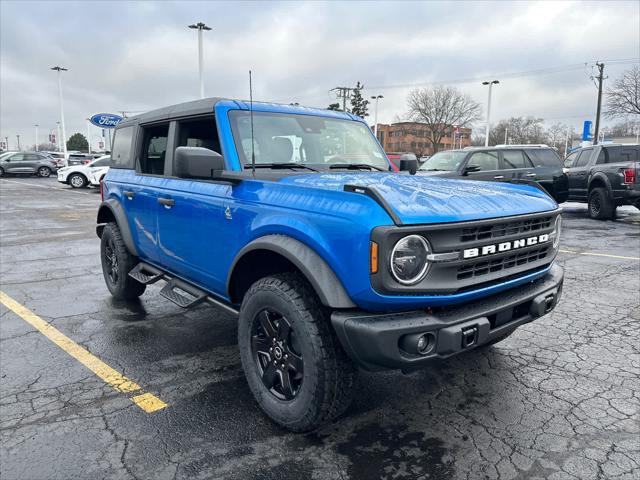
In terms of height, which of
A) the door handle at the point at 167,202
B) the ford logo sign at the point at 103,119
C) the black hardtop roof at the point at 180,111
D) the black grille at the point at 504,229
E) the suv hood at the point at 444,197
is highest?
the ford logo sign at the point at 103,119

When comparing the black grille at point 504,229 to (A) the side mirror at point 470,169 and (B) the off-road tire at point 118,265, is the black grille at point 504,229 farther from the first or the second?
(A) the side mirror at point 470,169

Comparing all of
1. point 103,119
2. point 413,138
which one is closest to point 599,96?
point 413,138

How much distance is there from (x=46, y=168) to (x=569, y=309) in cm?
3671

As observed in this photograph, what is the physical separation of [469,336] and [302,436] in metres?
1.11

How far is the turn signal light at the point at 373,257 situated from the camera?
2.21 meters

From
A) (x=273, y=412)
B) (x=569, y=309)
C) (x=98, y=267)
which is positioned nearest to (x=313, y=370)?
(x=273, y=412)

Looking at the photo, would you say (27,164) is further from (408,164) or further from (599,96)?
(599,96)

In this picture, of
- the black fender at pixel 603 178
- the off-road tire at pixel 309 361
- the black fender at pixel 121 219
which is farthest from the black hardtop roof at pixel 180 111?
the black fender at pixel 603 178

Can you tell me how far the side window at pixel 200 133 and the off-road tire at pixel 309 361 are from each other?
134cm

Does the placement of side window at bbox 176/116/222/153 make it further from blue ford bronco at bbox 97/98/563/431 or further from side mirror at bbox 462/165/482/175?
side mirror at bbox 462/165/482/175

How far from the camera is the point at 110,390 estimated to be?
327 cm

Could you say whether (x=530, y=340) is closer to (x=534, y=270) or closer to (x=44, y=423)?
(x=534, y=270)

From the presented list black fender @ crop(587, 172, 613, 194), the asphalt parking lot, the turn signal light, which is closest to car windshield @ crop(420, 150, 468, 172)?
black fender @ crop(587, 172, 613, 194)

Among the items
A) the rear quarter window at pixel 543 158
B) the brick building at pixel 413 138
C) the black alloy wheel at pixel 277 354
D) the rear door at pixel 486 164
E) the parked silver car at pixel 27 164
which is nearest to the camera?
the black alloy wheel at pixel 277 354
